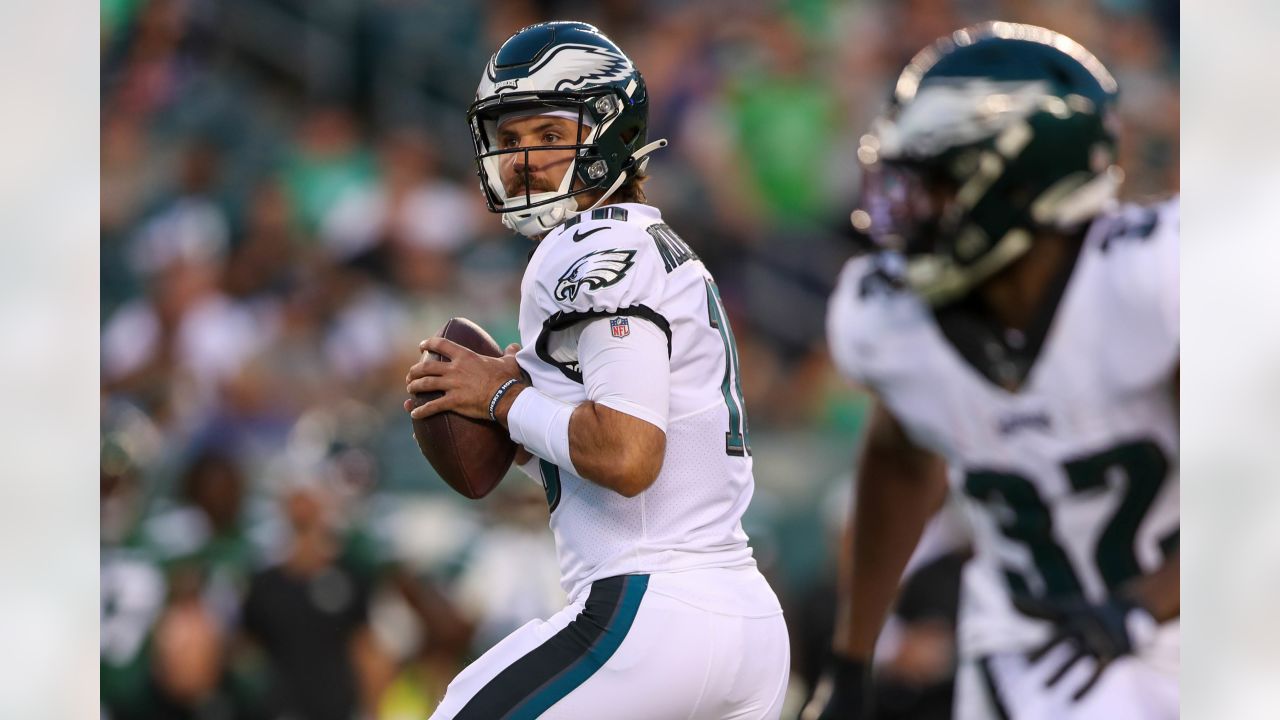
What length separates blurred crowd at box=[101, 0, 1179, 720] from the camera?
421 centimetres

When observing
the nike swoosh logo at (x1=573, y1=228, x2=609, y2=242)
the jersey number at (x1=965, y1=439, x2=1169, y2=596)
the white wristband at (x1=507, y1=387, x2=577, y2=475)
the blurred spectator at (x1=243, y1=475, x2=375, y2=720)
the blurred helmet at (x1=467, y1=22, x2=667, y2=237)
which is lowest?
the blurred spectator at (x1=243, y1=475, x2=375, y2=720)

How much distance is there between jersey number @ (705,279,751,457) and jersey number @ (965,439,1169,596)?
634mm

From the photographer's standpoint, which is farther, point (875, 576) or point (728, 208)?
point (728, 208)

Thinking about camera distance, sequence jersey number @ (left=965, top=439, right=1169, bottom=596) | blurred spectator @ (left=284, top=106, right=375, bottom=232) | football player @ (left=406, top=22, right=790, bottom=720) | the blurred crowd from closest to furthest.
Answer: football player @ (left=406, top=22, right=790, bottom=720) → jersey number @ (left=965, top=439, right=1169, bottom=596) → the blurred crowd → blurred spectator @ (left=284, top=106, right=375, bottom=232)

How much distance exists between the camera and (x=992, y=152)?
236 centimetres

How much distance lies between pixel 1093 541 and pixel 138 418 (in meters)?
3.17

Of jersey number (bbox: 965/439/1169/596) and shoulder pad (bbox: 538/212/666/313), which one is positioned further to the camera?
jersey number (bbox: 965/439/1169/596)

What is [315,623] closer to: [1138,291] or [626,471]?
[626,471]

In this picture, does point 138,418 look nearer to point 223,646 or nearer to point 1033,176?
point 223,646

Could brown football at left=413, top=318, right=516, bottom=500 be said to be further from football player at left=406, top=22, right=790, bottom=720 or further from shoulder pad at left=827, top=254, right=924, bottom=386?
shoulder pad at left=827, top=254, right=924, bottom=386

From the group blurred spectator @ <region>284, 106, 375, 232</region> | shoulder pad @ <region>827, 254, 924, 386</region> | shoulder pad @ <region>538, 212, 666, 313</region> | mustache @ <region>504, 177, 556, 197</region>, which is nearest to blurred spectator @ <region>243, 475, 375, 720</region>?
blurred spectator @ <region>284, 106, 375, 232</region>
